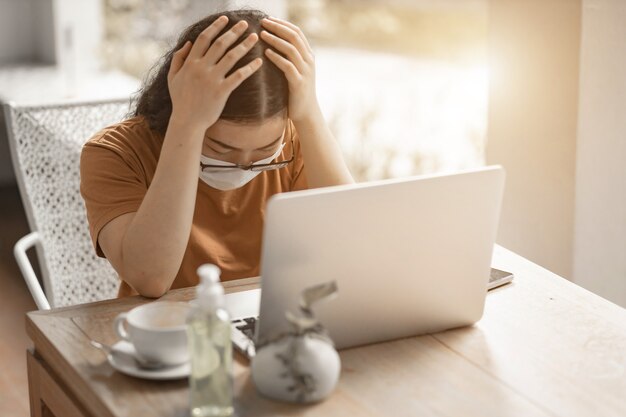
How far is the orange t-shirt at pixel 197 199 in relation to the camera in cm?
156

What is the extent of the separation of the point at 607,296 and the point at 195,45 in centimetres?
123

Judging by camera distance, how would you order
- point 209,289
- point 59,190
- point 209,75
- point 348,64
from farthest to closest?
point 348,64 < point 59,190 < point 209,75 < point 209,289

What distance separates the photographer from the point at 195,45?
1473 mm

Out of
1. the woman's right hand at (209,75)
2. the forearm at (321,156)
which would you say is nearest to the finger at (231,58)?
the woman's right hand at (209,75)

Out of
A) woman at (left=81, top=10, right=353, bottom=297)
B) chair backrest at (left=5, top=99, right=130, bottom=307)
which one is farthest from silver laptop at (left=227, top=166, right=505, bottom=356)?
chair backrest at (left=5, top=99, right=130, bottom=307)

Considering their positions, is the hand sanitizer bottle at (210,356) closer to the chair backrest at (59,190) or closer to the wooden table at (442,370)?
the wooden table at (442,370)

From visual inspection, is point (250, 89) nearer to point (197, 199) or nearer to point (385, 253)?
point (197, 199)

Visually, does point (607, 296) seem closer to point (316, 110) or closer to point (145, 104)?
point (316, 110)

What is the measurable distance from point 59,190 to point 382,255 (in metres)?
1.10

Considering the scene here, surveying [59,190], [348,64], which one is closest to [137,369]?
[59,190]

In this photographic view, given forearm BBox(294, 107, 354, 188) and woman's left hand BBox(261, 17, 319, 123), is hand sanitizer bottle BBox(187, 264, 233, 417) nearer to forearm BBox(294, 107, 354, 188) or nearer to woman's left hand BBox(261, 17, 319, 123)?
woman's left hand BBox(261, 17, 319, 123)

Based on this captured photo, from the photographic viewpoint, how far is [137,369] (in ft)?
3.95

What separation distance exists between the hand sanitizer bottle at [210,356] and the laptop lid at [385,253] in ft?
0.30

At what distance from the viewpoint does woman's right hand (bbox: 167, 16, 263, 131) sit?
145 centimetres
